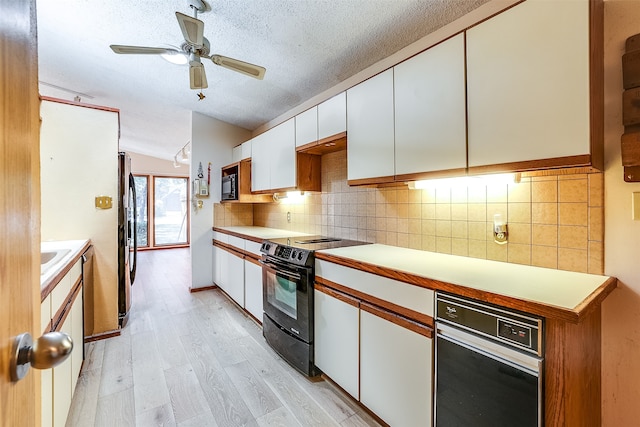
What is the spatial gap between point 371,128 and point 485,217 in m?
0.90

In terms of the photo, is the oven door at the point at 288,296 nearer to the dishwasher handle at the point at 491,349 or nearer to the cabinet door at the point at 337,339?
the cabinet door at the point at 337,339

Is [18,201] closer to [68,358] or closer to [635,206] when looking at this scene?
[68,358]

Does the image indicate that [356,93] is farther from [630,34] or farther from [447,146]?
[630,34]

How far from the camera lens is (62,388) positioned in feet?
4.89

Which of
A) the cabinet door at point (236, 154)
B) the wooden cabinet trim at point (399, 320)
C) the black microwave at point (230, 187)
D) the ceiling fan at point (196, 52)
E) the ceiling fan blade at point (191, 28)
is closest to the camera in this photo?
the wooden cabinet trim at point (399, 320)

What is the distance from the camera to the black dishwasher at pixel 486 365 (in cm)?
101

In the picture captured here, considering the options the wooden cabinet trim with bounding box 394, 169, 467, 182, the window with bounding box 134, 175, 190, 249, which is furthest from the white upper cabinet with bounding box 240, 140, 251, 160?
the window with bounding box 134, 175, 190, 249

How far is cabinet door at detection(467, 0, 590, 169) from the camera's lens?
112 centimetres

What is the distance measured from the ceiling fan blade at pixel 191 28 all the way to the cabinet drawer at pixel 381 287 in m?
1.65

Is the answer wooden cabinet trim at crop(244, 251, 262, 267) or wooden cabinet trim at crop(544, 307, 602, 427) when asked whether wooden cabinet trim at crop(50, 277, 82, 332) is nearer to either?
wooden cabinet trim at crop(244, 251, 262, 267)

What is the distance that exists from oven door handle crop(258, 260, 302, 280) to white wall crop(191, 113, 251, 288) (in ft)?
6.69

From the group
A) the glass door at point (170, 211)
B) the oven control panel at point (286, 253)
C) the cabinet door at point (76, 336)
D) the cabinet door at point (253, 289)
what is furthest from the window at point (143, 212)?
the oven control panel at point (286, 253)

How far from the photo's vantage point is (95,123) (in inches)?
102

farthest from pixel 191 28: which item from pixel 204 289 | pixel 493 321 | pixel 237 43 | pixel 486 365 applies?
pixel 204 289
